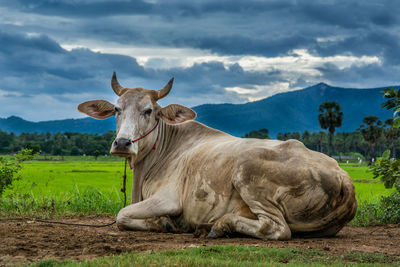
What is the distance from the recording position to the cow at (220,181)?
252 inches

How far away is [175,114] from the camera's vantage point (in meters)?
8.29

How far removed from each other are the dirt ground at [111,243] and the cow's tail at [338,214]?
0.15 m

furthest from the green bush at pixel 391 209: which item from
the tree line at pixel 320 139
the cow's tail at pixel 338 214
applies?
the tree line at pixel 320 139

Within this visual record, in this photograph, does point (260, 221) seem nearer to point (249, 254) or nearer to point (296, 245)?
point (296, 245)

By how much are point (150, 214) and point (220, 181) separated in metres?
1.28

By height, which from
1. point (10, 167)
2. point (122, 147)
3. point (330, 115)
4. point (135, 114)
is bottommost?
point (10, 167)

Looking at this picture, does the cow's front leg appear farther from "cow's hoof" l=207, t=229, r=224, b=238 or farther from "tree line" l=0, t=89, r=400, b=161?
"tree line" l=0, t=89, r=400, b=161

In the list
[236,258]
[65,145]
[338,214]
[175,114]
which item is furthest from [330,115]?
[236,258]

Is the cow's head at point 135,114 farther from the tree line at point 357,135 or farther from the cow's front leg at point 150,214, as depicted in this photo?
the tree line at point 357,135

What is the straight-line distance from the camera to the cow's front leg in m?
7.32

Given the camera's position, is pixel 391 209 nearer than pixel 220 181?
No

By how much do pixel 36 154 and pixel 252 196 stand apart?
6.39m

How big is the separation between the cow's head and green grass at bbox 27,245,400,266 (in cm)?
243

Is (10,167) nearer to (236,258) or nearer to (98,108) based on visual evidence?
(98,108)
